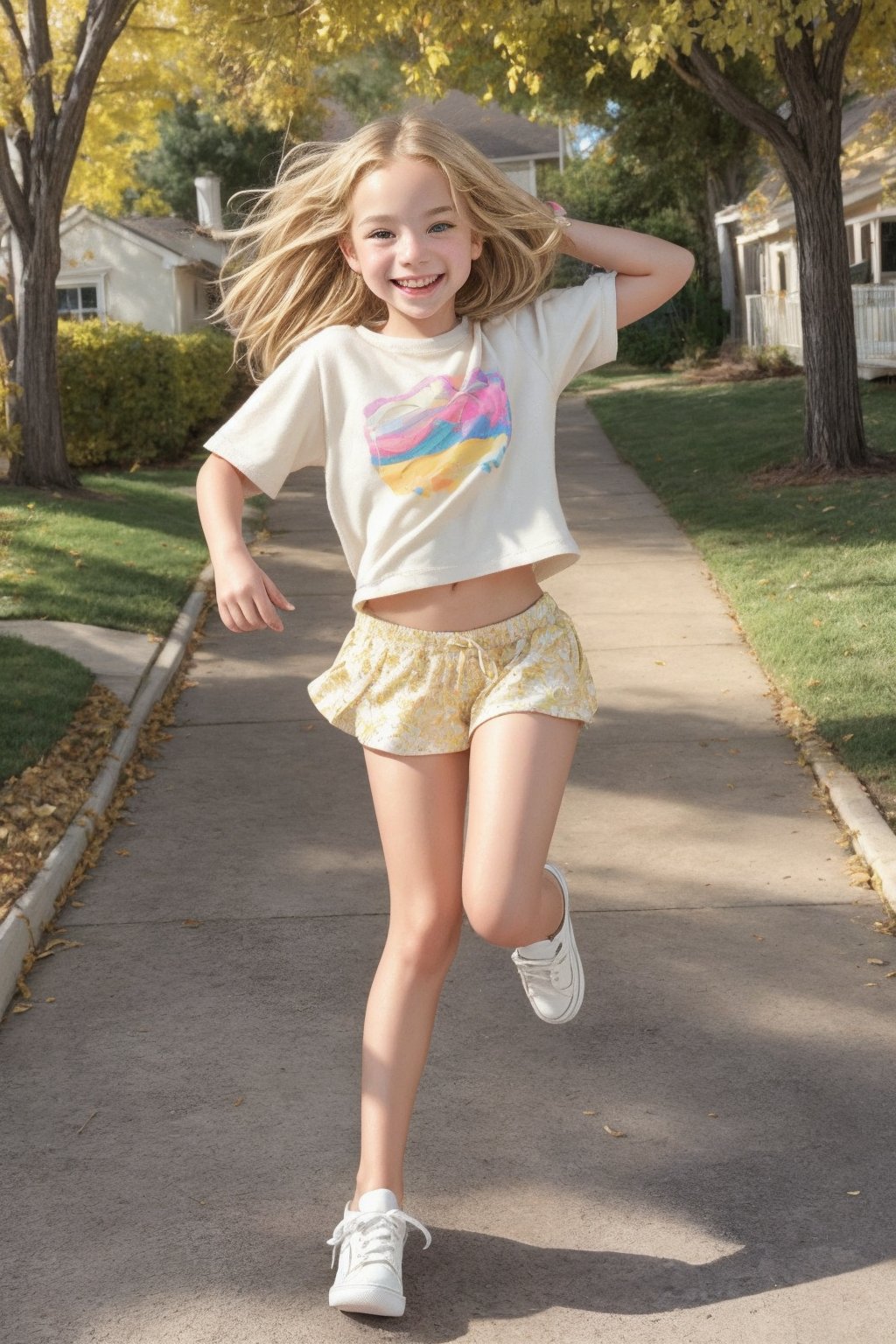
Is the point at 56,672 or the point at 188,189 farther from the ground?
the point at 188,189

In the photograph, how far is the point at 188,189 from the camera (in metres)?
48.6

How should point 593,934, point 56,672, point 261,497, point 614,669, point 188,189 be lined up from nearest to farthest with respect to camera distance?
1. point 593,934
2. point 56,672
3. point 614,669
4. point 261,497
5. point 188,189

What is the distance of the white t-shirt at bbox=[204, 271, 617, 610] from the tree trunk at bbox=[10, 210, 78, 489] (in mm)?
11848

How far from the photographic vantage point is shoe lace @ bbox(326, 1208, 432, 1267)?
9.47ft

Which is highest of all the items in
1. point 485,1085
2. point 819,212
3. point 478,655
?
point 819,212

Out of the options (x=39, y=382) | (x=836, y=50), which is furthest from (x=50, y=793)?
(x=836, y=50)

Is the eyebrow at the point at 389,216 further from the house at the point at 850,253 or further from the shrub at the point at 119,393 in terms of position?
the house at the point at 850,253

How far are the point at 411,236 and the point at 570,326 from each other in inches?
15.0

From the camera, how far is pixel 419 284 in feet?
10.0

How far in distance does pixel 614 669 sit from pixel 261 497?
7.84 m

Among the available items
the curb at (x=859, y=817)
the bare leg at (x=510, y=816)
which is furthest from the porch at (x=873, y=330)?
the bare leg at (x=510, y=816)

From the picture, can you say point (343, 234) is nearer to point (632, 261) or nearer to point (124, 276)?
point (632, 261)

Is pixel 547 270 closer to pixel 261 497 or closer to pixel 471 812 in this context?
pixel 471 812

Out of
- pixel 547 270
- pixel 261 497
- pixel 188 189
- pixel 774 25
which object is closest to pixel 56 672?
pixel 547 270
